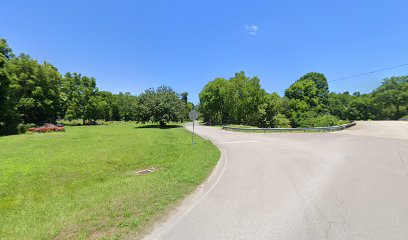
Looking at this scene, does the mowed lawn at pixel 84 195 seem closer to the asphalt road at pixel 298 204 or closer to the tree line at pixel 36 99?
the asphalt road at pixel 298 204

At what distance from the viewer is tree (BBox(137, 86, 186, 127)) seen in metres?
41.7

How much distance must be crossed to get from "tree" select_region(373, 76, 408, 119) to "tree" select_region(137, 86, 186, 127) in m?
63.3

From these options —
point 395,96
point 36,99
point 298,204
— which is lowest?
point 298,204

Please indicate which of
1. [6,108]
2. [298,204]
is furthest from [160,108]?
[298,204]

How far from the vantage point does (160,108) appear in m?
41.4

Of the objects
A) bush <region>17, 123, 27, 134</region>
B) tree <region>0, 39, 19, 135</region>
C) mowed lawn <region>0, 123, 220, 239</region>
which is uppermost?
tree <region>0, 39, 19, 135</region>

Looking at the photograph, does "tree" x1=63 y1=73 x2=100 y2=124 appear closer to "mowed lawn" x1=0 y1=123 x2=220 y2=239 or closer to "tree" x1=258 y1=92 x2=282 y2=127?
"tree" x1=258 y1=92 x2=282 y2=127

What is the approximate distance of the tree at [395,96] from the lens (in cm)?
6475

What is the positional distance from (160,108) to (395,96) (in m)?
69.2

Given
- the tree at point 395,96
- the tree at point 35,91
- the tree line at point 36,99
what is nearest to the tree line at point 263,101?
the tree at point 395,96

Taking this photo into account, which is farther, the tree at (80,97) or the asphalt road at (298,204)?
the tree at (80,97)

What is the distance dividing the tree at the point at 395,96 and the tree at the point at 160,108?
208 feet

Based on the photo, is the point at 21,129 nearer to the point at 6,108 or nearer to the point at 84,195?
the point at 6,108

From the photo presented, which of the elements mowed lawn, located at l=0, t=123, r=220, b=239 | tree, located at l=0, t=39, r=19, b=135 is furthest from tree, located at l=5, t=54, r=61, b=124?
mowed lawn, located at l=0, t=123, r=220, b=239
